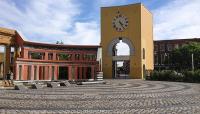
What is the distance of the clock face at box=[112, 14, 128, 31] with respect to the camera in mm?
64625

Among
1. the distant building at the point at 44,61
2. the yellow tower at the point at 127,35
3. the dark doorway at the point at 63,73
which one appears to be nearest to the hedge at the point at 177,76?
the yellow tower at the point at 127,35

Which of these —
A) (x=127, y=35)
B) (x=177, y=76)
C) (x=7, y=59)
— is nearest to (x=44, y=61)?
(x=7, y=59)

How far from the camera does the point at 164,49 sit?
93.7 metres

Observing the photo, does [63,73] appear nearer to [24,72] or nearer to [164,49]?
[24,72]

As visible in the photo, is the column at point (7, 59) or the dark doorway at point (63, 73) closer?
the column at point (7, 59)

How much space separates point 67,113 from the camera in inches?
547

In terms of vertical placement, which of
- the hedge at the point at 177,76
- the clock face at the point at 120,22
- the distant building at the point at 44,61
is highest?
the clock face at the point at 120,22

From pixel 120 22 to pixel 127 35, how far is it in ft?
10.9

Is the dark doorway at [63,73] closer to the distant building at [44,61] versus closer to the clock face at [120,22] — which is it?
the distant building at [44,61]

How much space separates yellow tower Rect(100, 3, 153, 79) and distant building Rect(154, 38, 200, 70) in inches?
1041

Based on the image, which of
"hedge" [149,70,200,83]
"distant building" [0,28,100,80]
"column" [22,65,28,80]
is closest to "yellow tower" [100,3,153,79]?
"hedge" [149,70,200,83]

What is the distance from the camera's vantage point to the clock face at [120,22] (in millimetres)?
64625

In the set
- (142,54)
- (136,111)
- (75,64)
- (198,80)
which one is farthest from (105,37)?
(136,111)

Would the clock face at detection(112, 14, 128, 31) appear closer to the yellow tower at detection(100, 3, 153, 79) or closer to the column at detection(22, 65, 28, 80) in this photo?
the yellow tower at detection(100, 3, 153, 79)
